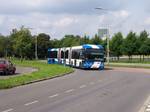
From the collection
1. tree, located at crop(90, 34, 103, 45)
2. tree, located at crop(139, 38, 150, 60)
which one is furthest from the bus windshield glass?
tree, located at crop(90, 34, 103, 45)

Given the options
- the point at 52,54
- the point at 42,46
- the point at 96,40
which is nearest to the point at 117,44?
the point at 96,40

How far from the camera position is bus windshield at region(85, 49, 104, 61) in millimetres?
53531

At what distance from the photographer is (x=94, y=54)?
53.6 m

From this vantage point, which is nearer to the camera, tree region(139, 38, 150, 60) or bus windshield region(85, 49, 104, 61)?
bus windshield region(85, 49, 104, 61)

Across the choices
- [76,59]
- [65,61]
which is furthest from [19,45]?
[76,59]

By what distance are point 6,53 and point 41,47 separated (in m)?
27.9

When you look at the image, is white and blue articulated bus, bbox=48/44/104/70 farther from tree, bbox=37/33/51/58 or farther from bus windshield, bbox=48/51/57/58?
tree, bbox=37/33/51/58

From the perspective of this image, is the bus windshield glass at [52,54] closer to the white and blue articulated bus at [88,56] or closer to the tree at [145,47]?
the white and blue articulated bus at [88,56]

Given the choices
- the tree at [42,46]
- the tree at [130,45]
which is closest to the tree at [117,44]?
the tree at [130,45]

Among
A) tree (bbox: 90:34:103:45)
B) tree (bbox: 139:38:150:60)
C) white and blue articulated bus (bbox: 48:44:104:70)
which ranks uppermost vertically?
tree (bbox: 90:34:103:45)

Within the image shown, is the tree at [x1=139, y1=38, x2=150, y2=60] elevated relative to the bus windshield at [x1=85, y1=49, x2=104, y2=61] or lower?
elevated

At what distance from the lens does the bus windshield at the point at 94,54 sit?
176 feet

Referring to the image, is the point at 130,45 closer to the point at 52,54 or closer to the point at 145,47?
→ the point at 145,47

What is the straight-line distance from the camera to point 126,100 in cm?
1828
